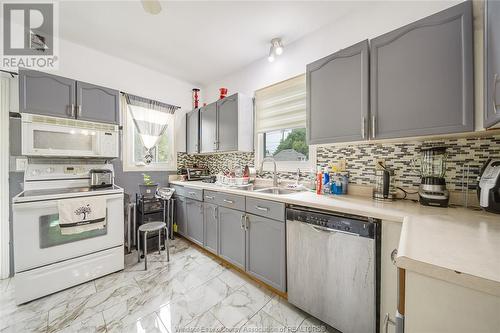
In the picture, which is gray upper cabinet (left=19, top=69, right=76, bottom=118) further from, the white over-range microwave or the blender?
the blender

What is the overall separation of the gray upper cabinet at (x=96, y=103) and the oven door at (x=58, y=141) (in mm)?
175

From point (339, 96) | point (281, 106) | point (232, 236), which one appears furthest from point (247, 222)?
point (281, 106)

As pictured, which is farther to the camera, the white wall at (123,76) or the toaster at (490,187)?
the white wall at (123,76)

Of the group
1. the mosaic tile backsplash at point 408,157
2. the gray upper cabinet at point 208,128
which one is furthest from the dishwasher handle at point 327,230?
the gray upper cabinet at point 208,128

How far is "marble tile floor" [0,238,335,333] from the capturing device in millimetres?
1356

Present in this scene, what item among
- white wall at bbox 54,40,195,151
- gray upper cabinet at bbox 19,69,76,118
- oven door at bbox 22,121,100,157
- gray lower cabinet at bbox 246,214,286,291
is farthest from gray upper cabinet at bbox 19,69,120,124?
gray lower cabinet at bbox 246,214,286,291

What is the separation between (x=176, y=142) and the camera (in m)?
3.28

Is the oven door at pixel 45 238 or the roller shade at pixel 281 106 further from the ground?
the roller shade at pixel 281 106

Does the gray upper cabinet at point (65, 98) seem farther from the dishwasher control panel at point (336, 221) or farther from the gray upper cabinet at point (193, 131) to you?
the dishwasher control panel at point (336, 221)

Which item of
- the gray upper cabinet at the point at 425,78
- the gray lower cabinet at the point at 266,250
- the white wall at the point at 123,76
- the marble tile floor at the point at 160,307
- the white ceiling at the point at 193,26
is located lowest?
the marble tile floor at the point at 160,307

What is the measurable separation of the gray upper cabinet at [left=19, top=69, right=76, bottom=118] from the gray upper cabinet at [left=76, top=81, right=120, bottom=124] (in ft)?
0.18

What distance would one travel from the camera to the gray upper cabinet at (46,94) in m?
1.75

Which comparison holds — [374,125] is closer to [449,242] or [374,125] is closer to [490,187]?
[490,187]

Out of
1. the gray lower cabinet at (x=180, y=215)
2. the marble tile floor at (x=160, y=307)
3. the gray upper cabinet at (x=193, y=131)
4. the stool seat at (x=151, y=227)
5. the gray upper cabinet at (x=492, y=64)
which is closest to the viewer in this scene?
the gray upper cabinet at (x=492, y=64)
